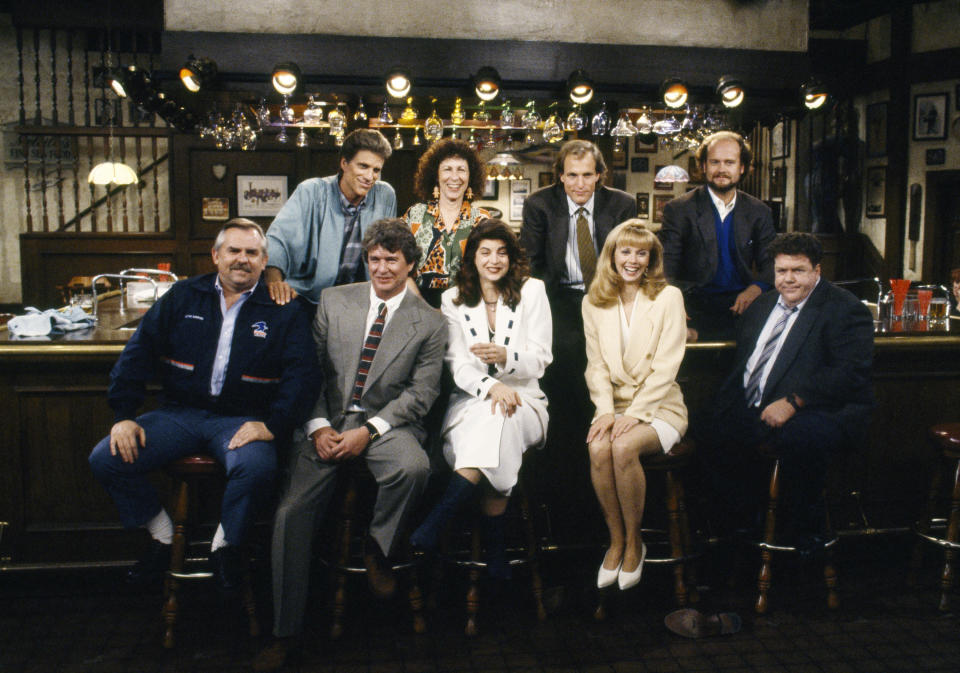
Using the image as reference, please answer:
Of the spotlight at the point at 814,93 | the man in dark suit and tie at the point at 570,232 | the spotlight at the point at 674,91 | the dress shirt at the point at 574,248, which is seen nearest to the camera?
the man in dark suit and tie at the point at 570,232

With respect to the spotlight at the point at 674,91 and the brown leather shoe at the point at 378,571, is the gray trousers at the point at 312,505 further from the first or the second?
the spotlight at the point at 674,91

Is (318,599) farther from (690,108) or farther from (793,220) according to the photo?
(793,220)

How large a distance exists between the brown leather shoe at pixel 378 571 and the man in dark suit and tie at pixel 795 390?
140 cm

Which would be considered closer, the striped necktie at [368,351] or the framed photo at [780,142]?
the striped necktie at [368,351]

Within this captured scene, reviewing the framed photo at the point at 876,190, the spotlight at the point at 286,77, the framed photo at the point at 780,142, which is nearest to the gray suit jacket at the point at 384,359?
the spotlight at the point at 286,77

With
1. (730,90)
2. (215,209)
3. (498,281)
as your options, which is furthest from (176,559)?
(215,209)

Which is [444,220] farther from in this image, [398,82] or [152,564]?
[152,564]

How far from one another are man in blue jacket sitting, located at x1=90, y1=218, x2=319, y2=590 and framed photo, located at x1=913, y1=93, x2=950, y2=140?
26.5ft

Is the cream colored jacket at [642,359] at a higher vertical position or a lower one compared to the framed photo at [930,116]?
lower

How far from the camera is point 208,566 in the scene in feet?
9.93

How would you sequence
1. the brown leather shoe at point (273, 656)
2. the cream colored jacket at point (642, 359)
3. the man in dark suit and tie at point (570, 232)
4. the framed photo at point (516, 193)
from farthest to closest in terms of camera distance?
the framed photo at point (516, 193) < the man in dark suit and tie at point (570, 232) < the cream colored jacket at point (642, 359) < the brown leather shoe at point (273, 656)

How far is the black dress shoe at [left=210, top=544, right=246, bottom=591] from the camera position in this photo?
2754 millimetres

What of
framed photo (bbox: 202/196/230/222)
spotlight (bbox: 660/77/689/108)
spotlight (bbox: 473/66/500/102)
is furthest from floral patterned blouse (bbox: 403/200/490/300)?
framed photo (bbox: 202/196/230/222)

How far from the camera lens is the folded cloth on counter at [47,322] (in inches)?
132
